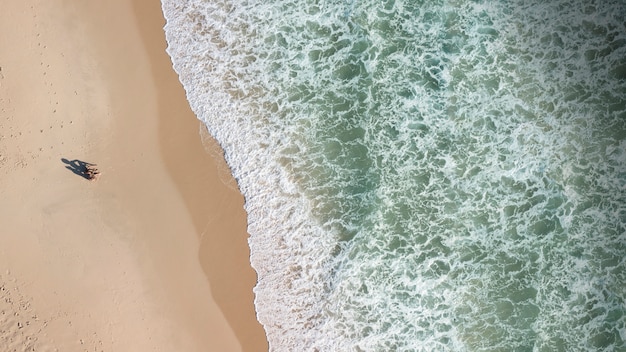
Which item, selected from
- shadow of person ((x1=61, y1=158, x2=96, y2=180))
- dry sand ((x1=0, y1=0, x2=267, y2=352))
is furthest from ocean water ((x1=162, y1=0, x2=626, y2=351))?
shadow of person ((x1=61, y1=158, x2=96, y2=180))

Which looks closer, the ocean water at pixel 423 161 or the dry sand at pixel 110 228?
the dry sand at pixel 110 228

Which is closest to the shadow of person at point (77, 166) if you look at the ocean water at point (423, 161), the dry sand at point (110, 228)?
the dry sand at point (110, 228)

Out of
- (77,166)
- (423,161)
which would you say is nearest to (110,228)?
(77,166)

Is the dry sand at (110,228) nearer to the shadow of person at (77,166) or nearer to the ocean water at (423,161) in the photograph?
the shadow of person at (77,166)

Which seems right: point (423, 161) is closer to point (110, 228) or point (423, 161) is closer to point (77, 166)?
point (110, 228)

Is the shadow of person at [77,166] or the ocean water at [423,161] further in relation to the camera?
the ocean water at [423,161]

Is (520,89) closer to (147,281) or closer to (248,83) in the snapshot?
(248,83)

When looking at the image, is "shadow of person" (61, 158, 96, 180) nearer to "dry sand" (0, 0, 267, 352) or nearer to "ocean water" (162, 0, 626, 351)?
"dry sand" (0, 0, 267, 352)
